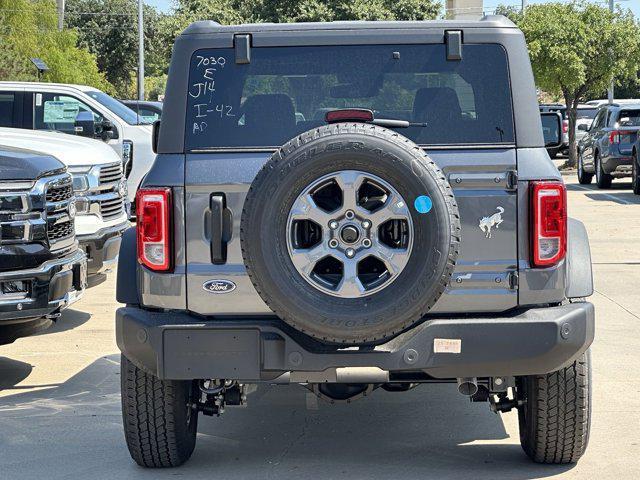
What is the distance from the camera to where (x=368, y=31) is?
5367mm

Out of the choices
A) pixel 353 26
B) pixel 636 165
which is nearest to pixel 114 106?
pixel 636 165

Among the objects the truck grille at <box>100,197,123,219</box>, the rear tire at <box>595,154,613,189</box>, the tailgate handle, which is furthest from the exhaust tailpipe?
the rear tire at <box>595,154,613,189</box>

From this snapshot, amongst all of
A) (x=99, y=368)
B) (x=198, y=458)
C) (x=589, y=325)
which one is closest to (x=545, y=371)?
(x=589, y=325)

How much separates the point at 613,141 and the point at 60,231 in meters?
17.8

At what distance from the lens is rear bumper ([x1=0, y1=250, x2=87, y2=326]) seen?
698 centimetres

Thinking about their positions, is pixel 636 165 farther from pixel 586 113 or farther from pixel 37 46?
pixel 586 113

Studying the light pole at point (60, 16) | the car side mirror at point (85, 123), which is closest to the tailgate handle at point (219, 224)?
the car side mirror at point (85, 123)

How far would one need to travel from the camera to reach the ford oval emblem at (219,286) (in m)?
5.20

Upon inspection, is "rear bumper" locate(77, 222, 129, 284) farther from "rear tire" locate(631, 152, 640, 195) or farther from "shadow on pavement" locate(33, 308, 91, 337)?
"rear tire" locate(631, 152, 640, 195)

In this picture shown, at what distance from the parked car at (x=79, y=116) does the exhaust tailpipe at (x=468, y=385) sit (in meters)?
8.16

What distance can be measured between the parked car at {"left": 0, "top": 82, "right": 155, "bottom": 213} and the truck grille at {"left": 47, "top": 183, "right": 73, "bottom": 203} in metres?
5.16

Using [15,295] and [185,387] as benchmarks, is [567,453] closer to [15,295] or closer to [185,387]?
[185,387]

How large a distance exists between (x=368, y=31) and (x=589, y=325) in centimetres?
160

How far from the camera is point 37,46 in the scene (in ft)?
129
